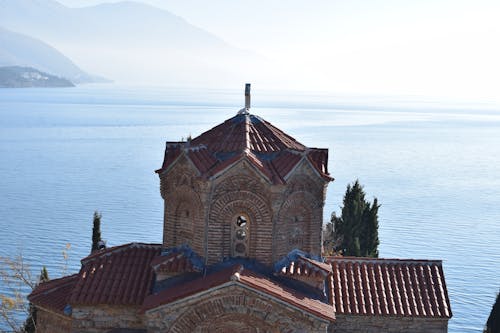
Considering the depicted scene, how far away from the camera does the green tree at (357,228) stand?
31875 millimetres

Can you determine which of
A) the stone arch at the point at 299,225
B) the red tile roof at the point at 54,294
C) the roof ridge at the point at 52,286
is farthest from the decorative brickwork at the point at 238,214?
the roof ridge at the point at 52,286

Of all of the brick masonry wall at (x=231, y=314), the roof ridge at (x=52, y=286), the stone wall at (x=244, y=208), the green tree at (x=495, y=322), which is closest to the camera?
the brick masonry wall at (x=231, y=314)

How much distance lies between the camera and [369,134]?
128m

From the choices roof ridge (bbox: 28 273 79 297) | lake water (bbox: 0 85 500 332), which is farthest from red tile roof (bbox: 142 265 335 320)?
lake water (bbox: 0 85 500 332)

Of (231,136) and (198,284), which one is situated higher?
(231,136)

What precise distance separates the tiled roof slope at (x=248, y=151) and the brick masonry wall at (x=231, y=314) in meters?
3.14

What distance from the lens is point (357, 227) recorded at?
3247 cm

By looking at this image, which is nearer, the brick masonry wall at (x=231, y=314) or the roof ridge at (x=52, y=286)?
the brick masonry wall at (x=231, y=314)

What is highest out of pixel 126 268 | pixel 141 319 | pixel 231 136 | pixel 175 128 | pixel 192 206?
pixel 175 128

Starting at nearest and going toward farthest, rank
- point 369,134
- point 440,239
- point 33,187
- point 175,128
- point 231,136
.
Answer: point 231,136
point 440,239
point 33,187
point 175,128
point 369,134

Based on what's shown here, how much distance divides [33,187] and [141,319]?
49.7 meters

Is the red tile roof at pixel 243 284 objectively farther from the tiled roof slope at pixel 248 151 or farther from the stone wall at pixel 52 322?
the stone wall at pixel 52 322

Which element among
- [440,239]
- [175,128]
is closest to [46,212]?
[440,239]

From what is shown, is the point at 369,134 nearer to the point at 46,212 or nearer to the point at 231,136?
the point at 46,212
